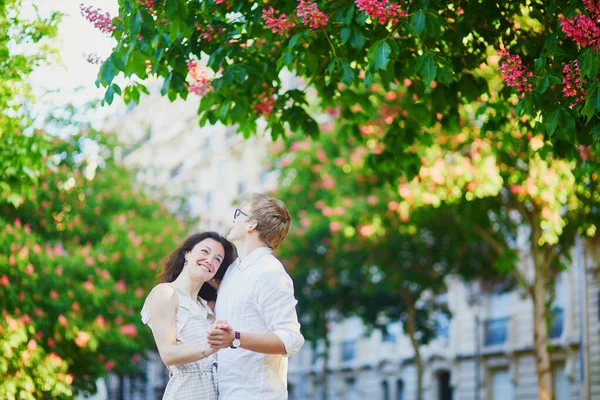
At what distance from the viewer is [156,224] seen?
2916 centimetres

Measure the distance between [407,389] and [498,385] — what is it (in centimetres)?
532

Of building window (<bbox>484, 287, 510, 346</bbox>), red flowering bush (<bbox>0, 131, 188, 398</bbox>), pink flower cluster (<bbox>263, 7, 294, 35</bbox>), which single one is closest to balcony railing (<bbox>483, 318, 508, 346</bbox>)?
building window (<bbox>484, 287, 510, 346</bbox>)

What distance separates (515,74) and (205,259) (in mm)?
2818

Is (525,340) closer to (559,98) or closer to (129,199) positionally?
(129,199)

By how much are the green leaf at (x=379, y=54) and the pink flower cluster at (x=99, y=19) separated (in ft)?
7.12

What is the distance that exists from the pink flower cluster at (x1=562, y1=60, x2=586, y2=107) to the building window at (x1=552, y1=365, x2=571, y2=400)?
21599 mm

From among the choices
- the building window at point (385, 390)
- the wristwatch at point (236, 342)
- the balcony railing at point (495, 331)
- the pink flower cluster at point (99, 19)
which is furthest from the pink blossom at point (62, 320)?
the building window at point (385, 390)

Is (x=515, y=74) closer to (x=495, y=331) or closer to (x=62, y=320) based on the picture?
(x=62, y=320)

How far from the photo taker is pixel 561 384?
2792 centimetres

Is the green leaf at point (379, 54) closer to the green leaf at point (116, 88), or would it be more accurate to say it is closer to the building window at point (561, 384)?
the green leaf at point (116, 88)

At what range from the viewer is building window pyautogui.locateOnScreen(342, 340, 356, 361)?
132ft

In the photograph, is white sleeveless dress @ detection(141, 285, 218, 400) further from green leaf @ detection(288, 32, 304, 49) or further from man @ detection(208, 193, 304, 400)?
green leaf @ detection(288, 32, 304, 49)

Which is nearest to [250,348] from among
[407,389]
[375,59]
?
[375,59]

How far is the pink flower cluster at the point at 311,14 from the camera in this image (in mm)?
7629
